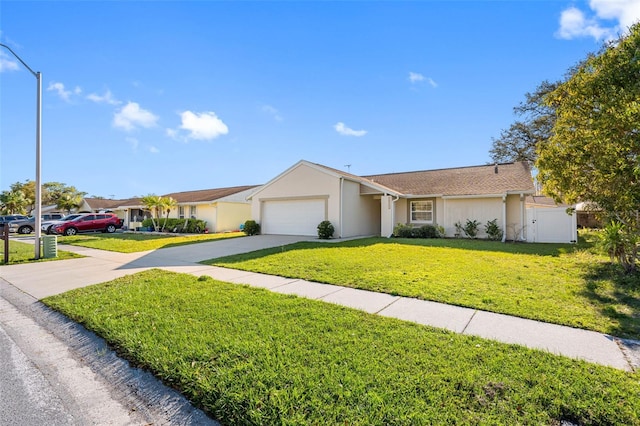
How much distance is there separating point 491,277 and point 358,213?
11.2 metres

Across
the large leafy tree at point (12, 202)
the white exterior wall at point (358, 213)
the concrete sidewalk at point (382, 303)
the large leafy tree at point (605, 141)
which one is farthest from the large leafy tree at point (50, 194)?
the large leafy tree at point (605, 141)

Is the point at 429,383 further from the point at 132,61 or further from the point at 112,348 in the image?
the point at 132,61

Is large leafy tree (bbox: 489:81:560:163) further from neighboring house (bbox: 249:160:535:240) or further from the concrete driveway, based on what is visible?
the concrete driveway

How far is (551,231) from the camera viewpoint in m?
15.2

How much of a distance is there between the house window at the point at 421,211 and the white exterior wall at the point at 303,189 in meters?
5.47

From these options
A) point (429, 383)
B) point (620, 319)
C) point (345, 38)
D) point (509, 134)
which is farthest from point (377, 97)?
point (509, 134)

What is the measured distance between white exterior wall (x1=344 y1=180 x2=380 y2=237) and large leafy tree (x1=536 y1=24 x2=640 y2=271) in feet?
31.0

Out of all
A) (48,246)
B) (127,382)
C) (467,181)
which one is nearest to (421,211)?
(467,181)

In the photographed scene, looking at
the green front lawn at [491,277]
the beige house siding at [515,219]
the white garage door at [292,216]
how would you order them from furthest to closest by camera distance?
the white garage door at [292,216]
the beige house siding at [515,219]
the green front lawn at [491,277]

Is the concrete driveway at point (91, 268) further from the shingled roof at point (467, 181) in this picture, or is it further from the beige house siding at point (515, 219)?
the beige house siding at point (515, 219)

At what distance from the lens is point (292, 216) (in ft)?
61.4

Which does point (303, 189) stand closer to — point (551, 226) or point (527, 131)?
point (551, 226)

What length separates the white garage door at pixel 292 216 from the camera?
17.7 m

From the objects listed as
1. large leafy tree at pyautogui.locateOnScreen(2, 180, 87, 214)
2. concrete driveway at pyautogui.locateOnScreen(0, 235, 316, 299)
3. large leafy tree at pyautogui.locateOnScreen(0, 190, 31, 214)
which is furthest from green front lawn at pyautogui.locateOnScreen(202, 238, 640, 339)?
large leafy tree at pyautogui.locateOnScreen(0, 190, 31, 214)
